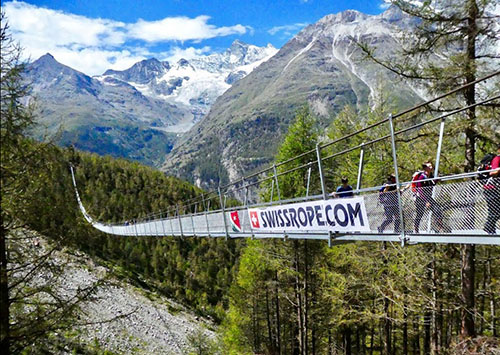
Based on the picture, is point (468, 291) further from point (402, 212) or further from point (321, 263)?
point (321, 263)

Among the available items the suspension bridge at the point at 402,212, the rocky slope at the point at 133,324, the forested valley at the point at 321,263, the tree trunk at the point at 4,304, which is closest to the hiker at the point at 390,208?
the suspension bridge at the point at 402,212

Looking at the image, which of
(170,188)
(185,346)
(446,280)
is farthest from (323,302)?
(170,188)

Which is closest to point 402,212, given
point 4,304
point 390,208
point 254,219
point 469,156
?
point 390,208

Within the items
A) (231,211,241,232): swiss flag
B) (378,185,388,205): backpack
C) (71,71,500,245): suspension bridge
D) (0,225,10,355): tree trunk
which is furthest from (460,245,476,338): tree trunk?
(0,225,10,355): tree trunk

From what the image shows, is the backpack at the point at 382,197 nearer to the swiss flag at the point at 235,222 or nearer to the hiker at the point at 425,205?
the hiker at the point at 425,205

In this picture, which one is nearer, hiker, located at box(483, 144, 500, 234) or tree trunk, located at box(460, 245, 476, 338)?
hiker, located at box(483, 144, 500, 234)

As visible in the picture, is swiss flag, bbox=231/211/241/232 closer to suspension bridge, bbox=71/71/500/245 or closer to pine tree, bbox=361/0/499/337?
suspension bridge, bbox=71/71/500/245

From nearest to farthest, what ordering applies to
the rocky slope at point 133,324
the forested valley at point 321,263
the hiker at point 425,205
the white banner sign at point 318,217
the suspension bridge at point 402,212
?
the suspension bridge at point 402,212
the hiker at point 425,205
the white banner sign at point 318,217
the forested valley at point 321,263
the rocky slope at point 133,324
